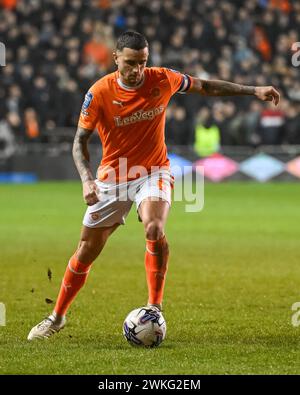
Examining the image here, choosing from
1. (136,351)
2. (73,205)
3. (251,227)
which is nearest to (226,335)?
(136,351)

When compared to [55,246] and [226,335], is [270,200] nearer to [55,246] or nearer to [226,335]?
[55,246]

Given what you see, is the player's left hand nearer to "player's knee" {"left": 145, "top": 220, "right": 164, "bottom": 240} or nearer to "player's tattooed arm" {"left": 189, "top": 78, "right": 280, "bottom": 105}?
"player's tattooed arm" {"left": 189, "top": 78, "right": 280, "bottom": 105}

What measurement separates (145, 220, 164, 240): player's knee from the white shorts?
23 cm

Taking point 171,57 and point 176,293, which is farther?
point 171,57

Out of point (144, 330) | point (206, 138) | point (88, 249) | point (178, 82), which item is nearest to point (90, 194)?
point (88, 249)

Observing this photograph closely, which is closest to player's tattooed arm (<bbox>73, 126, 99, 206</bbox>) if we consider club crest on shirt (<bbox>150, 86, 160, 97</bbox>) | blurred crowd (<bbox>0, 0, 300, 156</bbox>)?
club crest on shirt (<bbox>150, 86, 160, 97</bbox>)

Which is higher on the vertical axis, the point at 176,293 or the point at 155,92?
the point at 155,92

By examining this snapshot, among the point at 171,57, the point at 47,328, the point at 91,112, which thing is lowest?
the point at 47,328

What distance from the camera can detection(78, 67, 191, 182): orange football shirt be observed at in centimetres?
717

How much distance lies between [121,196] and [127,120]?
1.80 feet

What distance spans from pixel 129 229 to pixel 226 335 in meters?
8.47

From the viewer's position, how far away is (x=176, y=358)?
20.6ft

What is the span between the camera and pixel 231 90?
293 inches

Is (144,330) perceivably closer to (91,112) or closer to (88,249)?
(88,249)
